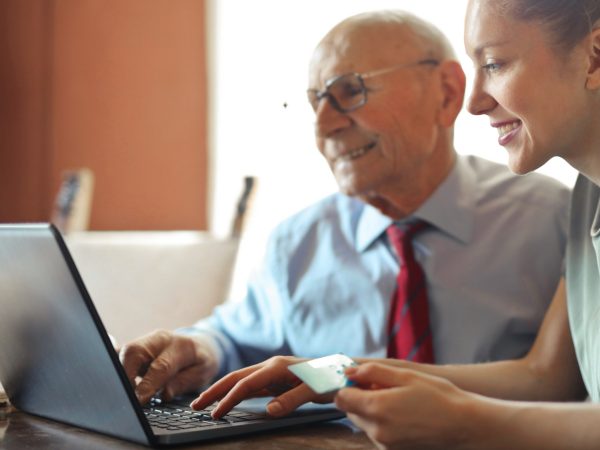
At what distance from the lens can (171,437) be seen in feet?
2.99

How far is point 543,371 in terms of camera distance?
51.7 inches

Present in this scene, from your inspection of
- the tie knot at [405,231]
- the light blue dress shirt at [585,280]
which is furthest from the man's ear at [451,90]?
the light blue dress shirt at [585,280]

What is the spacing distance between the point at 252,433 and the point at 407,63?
0.98m

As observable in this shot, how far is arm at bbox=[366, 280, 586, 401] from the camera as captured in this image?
50.3 inches

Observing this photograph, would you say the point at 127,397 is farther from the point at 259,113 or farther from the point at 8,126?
the point at 8,126

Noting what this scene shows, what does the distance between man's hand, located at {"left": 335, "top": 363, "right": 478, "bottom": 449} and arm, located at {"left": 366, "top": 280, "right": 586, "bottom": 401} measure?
479mm

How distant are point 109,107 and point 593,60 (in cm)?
302

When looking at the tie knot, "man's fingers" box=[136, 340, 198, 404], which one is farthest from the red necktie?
"man's fingers" box=[136, 340, 198, 404]

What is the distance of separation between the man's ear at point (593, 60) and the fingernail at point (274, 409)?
0.55 m

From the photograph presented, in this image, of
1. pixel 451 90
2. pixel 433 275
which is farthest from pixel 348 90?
pixel 433 275

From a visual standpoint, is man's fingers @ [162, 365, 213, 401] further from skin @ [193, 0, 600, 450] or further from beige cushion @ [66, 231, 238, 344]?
beige cushion @ [66, 231, 238, 344]

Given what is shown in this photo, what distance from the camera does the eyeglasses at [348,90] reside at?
5.58 ft

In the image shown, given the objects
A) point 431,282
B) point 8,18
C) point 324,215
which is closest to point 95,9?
point 8,18

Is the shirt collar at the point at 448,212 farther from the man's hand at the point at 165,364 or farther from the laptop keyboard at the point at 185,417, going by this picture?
the laptop keyboard at the point at 185,417
